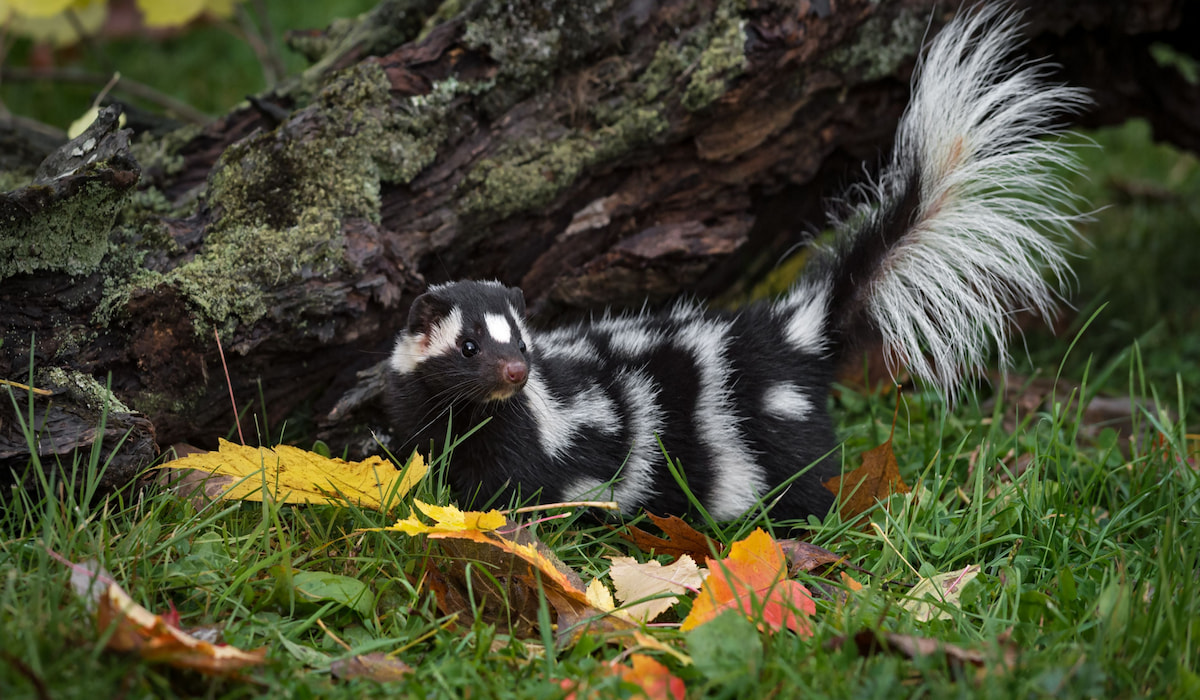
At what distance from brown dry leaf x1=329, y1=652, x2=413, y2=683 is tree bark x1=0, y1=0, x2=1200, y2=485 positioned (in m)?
1.13

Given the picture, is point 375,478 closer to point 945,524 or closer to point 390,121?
point 390,121

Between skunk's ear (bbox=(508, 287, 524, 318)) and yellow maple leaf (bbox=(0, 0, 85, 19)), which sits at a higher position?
yellow maple leaf (bbox=(0, 0, 85, 19))

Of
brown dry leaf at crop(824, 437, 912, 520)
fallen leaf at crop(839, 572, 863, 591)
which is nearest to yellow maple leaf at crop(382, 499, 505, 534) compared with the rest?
fallen leaf at crop(839, 572, 863, 591)

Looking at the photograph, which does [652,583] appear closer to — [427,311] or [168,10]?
[427,311]

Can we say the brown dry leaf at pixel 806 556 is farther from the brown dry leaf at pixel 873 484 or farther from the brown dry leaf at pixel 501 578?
the brown dry leaf at pixel 501 578

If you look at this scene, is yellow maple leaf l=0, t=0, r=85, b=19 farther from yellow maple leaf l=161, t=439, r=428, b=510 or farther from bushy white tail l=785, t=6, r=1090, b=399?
bushy white tail l=785, t=6, r=1090, b=399

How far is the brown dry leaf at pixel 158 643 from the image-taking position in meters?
2.23

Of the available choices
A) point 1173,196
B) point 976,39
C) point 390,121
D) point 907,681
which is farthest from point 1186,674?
point 1173,196

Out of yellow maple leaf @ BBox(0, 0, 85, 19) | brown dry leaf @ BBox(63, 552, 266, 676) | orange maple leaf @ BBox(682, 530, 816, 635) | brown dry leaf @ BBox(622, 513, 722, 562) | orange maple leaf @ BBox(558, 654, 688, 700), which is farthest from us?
yellow maple leaf @ BBox(0, 0, 85, 19)

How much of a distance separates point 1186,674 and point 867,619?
744mm

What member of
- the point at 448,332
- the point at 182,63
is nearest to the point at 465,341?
the point at 448,332

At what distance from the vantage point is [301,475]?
3145mm

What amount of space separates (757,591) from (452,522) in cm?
90

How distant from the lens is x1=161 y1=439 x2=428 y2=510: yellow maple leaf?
3121 mm
